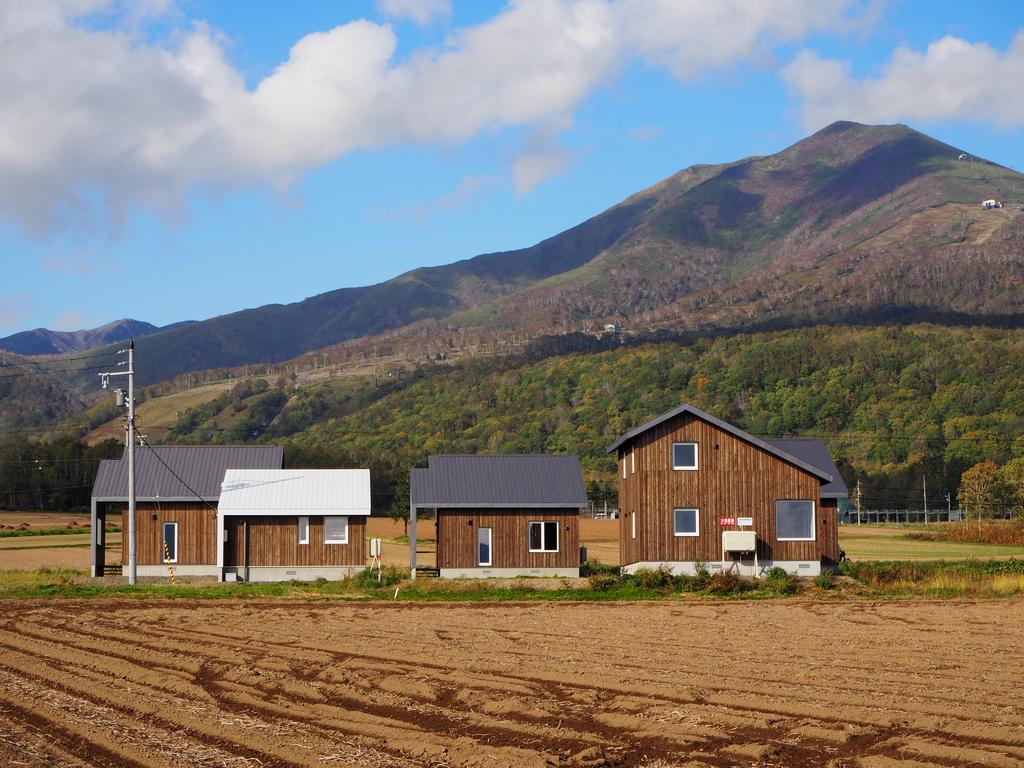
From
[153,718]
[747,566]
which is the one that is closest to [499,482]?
[747,566]

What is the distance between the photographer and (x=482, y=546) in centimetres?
4662

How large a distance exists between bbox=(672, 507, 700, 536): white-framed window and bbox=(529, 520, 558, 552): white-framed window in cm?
446

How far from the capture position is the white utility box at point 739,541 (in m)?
43.6

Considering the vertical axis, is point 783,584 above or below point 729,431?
below

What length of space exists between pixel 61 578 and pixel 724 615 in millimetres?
23831

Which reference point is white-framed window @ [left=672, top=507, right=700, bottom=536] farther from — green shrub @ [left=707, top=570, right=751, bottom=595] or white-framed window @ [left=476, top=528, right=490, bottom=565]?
white-framed window @ [left=476, top=528, right=490, bottom=565]

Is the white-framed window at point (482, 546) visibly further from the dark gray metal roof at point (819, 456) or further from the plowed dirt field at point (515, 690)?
the plowed dirt field at point (515, 690)

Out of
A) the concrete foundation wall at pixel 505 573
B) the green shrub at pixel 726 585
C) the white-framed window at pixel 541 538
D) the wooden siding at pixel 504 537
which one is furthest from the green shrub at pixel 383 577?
the green shrub at pixel 726 585

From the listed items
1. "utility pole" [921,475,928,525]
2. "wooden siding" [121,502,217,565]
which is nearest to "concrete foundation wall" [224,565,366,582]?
"wooden siding" [121,502,217,565]

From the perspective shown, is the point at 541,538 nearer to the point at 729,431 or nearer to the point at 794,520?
the point at 729,431

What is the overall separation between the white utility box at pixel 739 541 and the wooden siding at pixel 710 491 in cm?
132

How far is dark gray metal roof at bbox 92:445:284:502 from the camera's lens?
160 feet

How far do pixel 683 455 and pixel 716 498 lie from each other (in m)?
1.90

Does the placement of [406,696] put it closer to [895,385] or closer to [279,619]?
[279,619]
